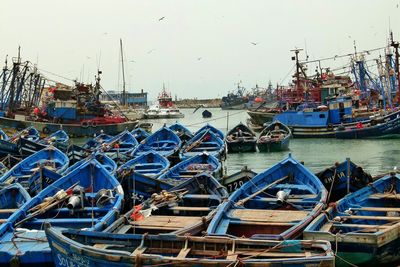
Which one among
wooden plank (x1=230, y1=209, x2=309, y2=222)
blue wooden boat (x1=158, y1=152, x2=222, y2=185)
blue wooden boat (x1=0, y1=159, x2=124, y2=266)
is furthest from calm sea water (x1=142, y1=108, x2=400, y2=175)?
wooden plank (x1=230, y1=209, x2=309, y2=222)

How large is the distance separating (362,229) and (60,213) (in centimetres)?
799

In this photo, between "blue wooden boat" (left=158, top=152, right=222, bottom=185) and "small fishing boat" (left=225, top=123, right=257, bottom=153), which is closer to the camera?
"blue wooden boat" (left=158, top=152, right=222, bottom=185)

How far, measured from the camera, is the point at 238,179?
17297mm

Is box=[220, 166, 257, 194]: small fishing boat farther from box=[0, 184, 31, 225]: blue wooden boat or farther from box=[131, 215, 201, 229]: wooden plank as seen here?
box=[0, 184, 31, 225]: blue wooden boat

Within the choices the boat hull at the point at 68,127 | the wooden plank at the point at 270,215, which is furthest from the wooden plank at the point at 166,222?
the boat hull at the point at 68,127

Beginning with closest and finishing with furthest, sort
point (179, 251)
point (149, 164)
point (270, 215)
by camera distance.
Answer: point (179, 251) < point (270, 215) < point (149, 164)

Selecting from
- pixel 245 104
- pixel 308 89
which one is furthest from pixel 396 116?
pixel 245 104

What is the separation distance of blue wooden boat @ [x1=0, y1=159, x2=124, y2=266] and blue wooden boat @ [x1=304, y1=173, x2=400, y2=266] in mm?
5426

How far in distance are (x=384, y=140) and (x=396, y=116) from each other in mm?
2735

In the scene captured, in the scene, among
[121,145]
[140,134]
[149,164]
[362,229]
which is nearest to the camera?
[362,229]

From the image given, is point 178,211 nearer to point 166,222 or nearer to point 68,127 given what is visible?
point 166,222

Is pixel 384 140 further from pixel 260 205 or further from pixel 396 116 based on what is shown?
pixel 260 205

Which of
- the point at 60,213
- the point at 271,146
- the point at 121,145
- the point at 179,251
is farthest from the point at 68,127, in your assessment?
the point at 179,251

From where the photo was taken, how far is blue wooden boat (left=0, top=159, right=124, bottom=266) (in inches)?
388
